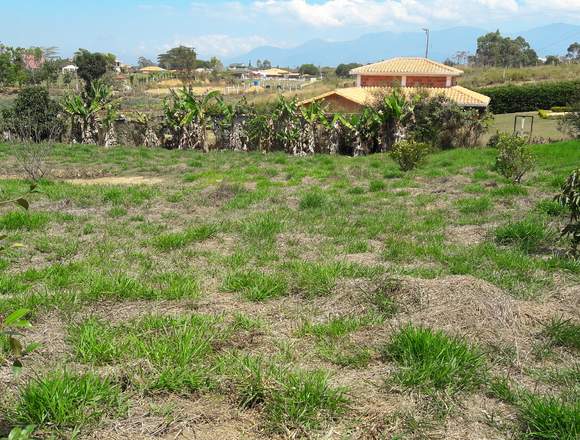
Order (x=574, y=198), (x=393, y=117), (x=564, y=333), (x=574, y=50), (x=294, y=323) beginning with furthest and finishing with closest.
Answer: (x=574, y=50), (x=393, y=117), (x=574, y=198), (x=294, y=323), (x=564, y=333)

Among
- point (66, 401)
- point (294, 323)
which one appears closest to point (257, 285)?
point (294, 323)

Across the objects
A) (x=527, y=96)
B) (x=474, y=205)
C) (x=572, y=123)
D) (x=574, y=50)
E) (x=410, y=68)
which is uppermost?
(x=574, y=50)

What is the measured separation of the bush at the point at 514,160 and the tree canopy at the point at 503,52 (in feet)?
307

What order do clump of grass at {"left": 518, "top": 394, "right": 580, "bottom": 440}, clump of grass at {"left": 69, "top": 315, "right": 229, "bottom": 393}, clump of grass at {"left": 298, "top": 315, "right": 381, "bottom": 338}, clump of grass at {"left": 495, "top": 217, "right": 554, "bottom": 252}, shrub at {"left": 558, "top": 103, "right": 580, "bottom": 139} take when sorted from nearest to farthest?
clump of grass at {"left": 518, "top": 394, "right": 580, "bottom": 440} < clump of grass at {"left": 69, "top": 315, "right": 229, "bottom": 393} < clump of grass at {"left": 298, "top": 315, "right": 381, "bottom": 338} < clump of grass at {"left": 495, "top": 217, "right": 554, "bottom": 252} < shrub at {"left": 558, "top": 103, "right": 580, "bottom": 139}

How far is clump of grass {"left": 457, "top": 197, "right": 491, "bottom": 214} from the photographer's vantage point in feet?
29.3

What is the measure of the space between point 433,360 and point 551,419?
773mm

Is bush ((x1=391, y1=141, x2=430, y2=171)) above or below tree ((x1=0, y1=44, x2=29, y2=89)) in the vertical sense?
below

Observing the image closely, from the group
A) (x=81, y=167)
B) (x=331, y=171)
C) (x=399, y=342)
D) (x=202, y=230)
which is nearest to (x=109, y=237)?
(x=202, y=230)

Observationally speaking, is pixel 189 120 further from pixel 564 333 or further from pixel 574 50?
pixel 574 50

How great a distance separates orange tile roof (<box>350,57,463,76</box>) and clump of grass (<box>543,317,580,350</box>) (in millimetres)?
38437

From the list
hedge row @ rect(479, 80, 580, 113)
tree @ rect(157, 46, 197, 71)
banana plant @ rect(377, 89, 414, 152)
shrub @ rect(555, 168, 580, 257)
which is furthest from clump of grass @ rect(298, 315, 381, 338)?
tree @ rect(157, 46, 197, 71)

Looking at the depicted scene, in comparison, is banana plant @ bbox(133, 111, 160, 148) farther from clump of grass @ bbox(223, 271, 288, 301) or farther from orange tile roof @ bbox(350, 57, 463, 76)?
orange tile roof @ bbox(350, 57, 463, 76)

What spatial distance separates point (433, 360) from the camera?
348 centimetres

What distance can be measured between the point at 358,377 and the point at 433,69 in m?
40.7
